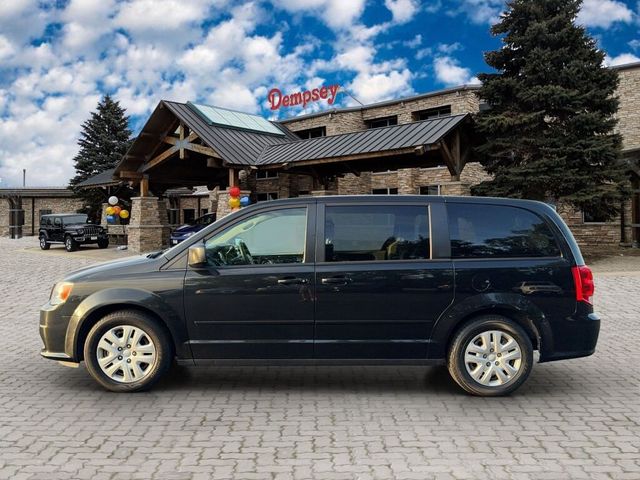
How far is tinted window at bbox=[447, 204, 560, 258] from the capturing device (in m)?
5.33

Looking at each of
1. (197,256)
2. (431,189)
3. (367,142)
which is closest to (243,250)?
(197,256)

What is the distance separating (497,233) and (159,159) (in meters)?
21.9

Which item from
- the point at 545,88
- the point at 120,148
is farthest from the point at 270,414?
the point at 120,148

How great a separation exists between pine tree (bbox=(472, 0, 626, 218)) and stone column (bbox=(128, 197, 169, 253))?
1460cm

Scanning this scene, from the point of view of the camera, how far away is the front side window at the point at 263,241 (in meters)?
5.32

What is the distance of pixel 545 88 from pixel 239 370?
15.8 metres

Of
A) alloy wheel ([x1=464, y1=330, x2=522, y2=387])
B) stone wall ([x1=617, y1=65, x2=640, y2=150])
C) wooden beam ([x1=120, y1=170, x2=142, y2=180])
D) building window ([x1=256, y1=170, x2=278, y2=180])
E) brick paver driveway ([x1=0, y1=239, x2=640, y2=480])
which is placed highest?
stone wall ([x1=617, y1=65, x2=640, y2=150])

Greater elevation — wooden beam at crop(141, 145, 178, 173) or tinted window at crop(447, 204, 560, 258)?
wooden beam at crop(141, 145, 178, 173)

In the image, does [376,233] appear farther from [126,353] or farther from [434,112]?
[434,112]

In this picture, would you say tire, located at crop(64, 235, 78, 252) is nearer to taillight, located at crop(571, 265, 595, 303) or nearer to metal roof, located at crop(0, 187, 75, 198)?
metal roof, located at crop(0, 187, 75, 198)

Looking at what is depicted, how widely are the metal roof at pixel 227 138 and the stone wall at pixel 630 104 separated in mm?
16984

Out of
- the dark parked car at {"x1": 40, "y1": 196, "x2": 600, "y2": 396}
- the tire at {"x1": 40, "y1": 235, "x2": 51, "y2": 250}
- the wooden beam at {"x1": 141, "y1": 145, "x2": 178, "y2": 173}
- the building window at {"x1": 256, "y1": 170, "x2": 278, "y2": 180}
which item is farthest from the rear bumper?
the building window at {"x1": 256, "y1": 170, "x2": 278, "y2": 180}

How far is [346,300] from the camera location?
5156 millimetres

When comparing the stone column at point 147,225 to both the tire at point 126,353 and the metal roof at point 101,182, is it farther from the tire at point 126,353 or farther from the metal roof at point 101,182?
the tire at point 126,353
